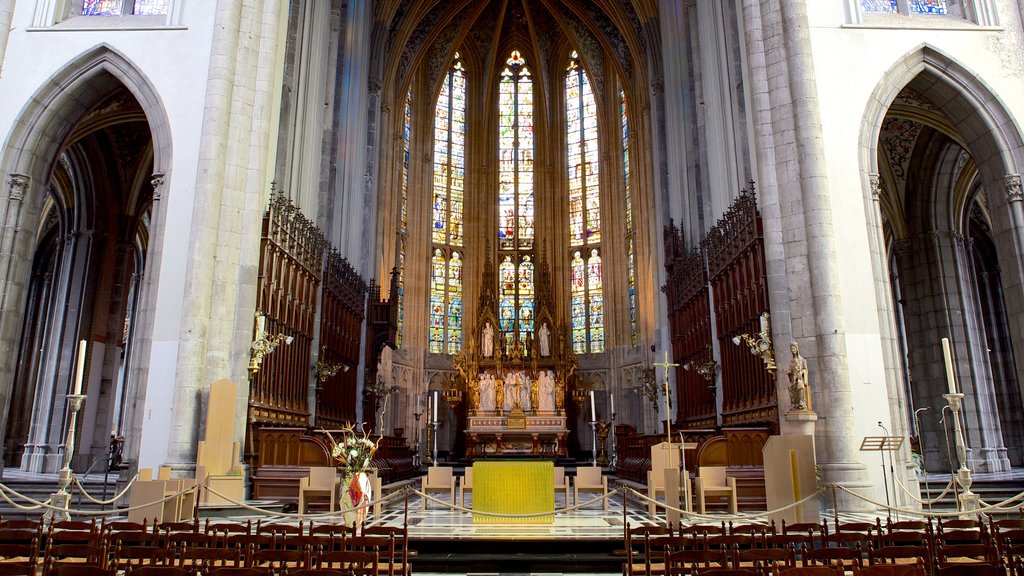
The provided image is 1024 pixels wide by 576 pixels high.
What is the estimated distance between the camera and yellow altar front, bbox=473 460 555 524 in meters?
11.1

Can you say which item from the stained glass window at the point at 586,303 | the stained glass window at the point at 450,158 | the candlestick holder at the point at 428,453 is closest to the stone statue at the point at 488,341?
the candlestick holder at the point at 428,453

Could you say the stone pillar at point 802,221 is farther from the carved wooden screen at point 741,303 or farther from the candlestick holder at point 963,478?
the candlestick holder at point 963,478

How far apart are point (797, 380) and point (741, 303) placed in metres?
4.35

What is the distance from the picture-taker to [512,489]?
36.5 feet

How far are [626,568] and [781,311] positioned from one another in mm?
8377

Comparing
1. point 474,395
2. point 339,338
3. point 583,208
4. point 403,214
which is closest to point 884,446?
point 339,338

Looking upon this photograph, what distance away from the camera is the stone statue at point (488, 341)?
29.0m

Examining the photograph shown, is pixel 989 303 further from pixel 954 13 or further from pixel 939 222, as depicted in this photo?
pixel 954 13

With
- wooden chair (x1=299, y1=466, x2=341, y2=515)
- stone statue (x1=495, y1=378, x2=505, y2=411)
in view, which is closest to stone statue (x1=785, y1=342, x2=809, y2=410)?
wooden chair (x1=299, y1=466, x2=341, y2=515)

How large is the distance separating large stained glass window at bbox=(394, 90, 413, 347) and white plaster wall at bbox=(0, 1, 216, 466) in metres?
16.1

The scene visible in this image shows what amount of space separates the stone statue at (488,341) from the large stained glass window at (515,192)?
62.9 inches

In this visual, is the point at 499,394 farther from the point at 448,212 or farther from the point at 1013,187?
the point at 1013,187

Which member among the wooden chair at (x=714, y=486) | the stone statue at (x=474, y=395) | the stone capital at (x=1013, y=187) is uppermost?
the stone capital at (x=1013, y=187)

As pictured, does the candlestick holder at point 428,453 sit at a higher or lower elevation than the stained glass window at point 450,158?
lower
